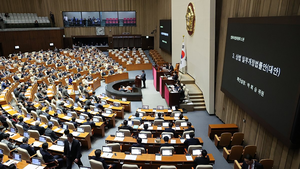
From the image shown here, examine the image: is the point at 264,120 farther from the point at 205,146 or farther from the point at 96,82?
the point at 96,82

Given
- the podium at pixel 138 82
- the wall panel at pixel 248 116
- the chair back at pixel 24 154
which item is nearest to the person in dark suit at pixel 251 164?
the wall panel at pixel 248 116

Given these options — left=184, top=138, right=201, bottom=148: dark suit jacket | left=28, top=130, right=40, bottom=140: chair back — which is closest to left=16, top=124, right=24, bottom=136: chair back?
left=28, top=130, right=40, bottom=140: chair back

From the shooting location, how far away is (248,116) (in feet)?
26.6

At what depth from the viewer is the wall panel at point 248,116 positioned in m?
5.91

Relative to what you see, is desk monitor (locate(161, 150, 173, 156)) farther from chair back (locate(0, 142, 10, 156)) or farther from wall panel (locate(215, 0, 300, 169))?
chair back (locate(0, 142, 10, 156))

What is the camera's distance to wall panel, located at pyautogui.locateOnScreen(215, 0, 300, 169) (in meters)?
5.91

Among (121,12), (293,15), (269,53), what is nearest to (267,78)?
(269,53)

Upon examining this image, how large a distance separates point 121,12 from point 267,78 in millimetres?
29848

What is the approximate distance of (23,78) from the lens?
1653cm

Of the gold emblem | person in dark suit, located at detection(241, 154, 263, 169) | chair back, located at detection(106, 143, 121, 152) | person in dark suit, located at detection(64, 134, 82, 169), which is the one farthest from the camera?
the gold emblem

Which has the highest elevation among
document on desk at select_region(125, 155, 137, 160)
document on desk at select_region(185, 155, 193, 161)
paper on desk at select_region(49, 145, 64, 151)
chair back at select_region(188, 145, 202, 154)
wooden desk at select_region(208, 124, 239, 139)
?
chair back at select_region(188, 145, 202, 154)

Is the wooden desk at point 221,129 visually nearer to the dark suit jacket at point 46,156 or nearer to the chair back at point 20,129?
the dark suit jacket at point 46,156

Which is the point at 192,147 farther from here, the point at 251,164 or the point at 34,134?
the point at 34,134

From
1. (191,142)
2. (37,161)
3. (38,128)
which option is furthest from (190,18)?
(37,161)
